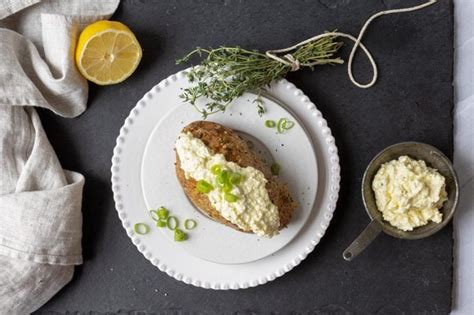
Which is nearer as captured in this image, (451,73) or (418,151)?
(418,151)

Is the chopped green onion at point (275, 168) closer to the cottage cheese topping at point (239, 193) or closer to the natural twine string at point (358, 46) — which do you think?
the cottage cheese topping at point (239, 193)

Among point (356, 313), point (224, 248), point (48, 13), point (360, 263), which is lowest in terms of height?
point (356, 313)

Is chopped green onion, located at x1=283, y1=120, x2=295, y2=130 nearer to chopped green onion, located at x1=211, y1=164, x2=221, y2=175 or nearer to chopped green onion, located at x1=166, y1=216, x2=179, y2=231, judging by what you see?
chopped green onion, located at x1=211, y1=164, x2=221, y2=175

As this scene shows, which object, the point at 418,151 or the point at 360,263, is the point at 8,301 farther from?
the point at 418,151

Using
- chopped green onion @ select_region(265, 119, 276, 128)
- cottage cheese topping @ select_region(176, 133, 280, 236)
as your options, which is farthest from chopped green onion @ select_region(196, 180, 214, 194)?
chopped green onion @ select_region(265, 119, 276, 128)

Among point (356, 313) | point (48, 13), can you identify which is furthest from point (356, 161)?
point (48, 13)

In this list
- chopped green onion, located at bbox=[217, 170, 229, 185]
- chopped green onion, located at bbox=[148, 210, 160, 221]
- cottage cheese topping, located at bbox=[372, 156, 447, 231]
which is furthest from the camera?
chopped green onion, located at bbox=[148, 210, 160, 221]

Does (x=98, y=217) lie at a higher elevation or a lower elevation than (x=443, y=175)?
lower
